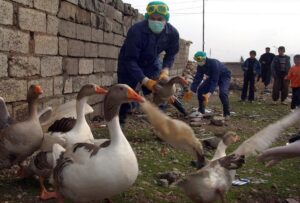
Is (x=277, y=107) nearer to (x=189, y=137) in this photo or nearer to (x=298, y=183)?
(x=298, y=183)

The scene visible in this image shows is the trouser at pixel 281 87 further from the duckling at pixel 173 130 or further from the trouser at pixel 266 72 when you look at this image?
the duckling at pixel 173 130

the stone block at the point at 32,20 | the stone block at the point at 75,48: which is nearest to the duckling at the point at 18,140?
the stone block at the point at 32,20

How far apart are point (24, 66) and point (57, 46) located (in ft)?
4.05

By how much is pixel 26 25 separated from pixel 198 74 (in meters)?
6.18

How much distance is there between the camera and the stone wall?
577 centimetres

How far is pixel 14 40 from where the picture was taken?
581cm

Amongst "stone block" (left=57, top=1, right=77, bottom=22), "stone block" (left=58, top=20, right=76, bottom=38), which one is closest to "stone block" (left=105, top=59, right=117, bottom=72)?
"stone block" (left=58, top=20, right=76, bottom=38)

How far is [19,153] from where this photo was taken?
180 inches

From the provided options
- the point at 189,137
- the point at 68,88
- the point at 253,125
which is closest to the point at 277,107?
the point at 253,125

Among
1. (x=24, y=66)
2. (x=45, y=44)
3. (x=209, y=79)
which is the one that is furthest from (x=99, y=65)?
(x=24, y=66)

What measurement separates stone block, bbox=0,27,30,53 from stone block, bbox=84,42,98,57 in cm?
255

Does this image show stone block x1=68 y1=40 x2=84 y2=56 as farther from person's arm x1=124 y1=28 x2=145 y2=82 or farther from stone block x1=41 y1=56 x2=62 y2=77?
person's arm x1=124 y1=28 x2=145 y2=82

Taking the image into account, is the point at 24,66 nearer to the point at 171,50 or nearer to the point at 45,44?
the point at 45,44

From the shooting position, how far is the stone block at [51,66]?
6.77 meters
